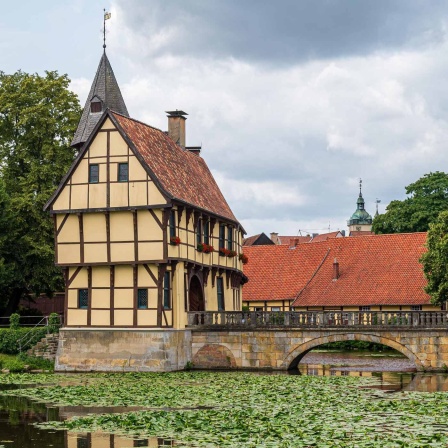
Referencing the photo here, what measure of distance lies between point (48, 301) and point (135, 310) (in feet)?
65.1

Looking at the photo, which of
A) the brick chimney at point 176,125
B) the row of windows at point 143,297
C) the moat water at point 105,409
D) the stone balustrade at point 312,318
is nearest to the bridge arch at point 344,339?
the stone balustrade at point 312,318

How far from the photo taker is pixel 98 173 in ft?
121

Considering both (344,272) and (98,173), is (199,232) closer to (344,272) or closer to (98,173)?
(98,173)

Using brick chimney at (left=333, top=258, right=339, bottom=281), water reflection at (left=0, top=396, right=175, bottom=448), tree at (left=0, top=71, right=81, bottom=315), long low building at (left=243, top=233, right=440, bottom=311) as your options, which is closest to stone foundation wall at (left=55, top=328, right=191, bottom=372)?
tree at (left=0, top=71, right=81, bottom=315)

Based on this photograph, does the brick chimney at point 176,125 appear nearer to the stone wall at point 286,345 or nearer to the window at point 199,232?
the window at point 199,232

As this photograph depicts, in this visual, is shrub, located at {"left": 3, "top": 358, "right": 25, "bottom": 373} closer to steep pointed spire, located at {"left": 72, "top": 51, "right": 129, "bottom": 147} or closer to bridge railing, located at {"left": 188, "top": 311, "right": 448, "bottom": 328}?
bridge railing, located at {"left": 188, "top": 311, "right": 448, "bottom": 328}

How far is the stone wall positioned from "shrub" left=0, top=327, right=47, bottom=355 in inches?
256

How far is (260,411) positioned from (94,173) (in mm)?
16471

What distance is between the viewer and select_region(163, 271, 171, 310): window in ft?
120

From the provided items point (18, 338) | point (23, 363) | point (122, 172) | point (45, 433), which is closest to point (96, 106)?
point (122, 172)

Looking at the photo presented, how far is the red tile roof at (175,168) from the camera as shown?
3712cm

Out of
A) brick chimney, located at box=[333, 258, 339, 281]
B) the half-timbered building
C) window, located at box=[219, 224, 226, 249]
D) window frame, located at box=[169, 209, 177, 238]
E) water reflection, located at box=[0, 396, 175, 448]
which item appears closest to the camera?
water reflection, located at box=[0, 396, 175, 448]

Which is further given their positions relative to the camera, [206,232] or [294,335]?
[206,232]

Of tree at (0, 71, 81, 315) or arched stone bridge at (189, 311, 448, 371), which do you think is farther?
tree at (0, 71, 81, 315)
